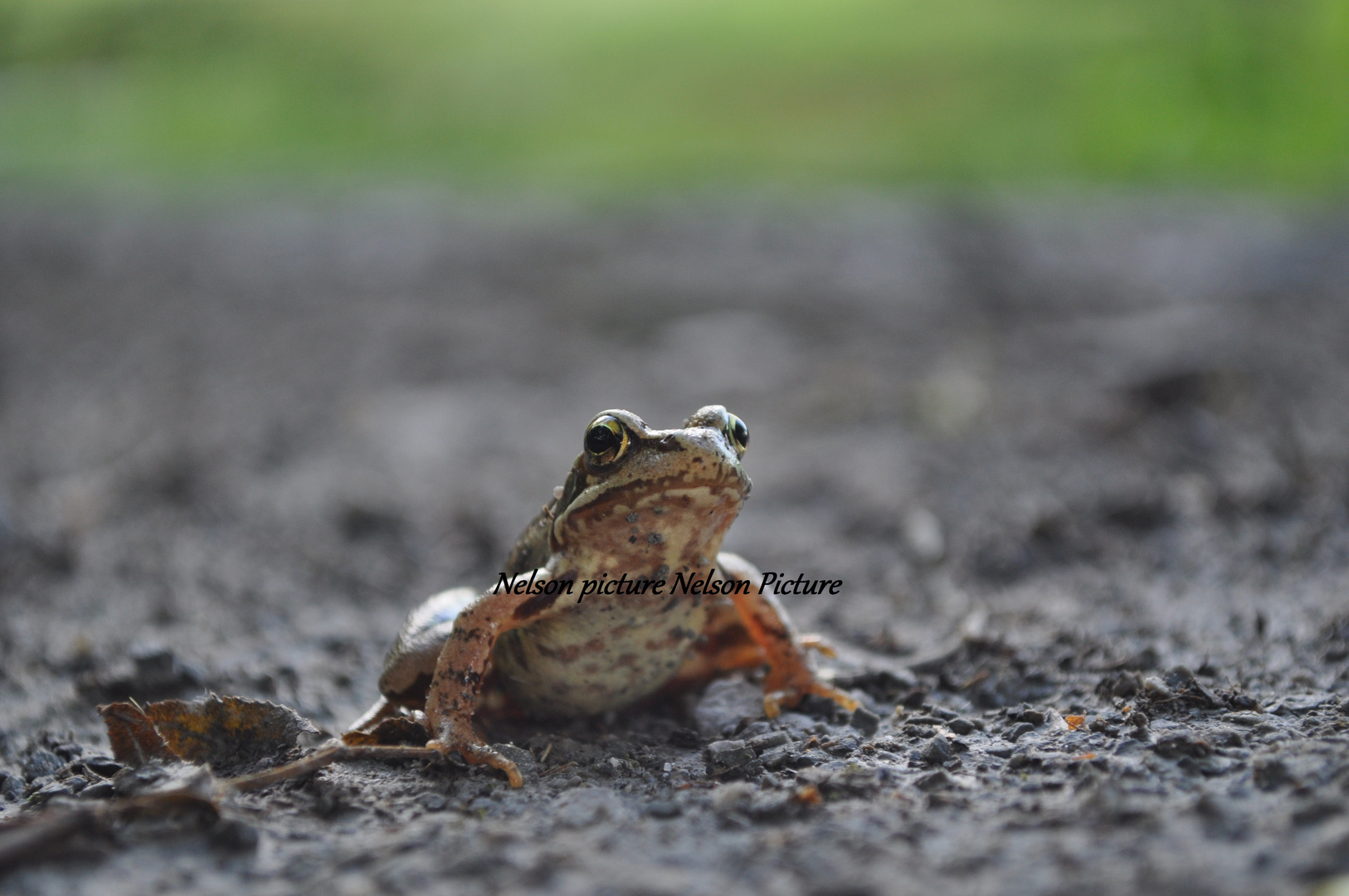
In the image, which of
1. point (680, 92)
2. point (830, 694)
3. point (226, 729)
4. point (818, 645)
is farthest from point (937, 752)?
point (680, 92)

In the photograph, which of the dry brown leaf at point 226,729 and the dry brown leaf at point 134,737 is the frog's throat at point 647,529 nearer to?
the dry brown leaf at point 226,729

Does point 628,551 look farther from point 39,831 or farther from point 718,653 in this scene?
point 39,831

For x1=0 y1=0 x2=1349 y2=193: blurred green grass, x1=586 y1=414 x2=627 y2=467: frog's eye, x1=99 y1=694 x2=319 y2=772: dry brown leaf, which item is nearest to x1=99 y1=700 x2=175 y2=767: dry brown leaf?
x1=99 y1=694 x2=319 y2=772: dry brown leaf

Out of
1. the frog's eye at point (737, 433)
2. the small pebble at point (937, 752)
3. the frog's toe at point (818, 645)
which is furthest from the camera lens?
the frog's toe at point (818, 645)

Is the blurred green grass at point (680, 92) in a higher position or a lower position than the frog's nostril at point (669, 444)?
higher

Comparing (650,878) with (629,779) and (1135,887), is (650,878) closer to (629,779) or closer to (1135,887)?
(629,779)

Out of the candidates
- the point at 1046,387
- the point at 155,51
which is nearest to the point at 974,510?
the point at 1046,387

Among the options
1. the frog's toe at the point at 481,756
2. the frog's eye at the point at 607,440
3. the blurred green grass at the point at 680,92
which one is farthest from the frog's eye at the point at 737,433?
the blurred green grass at the point at 680,92
